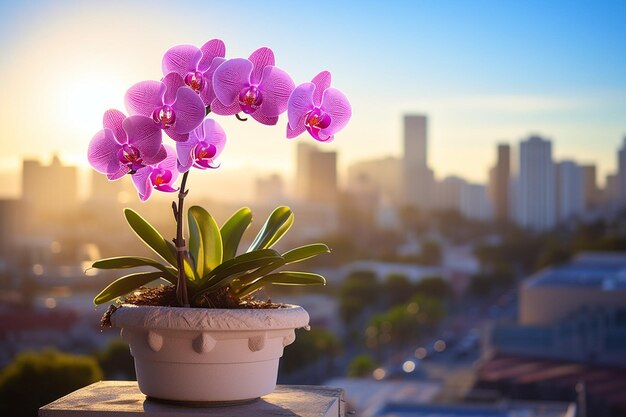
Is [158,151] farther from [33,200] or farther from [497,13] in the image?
[33,200]

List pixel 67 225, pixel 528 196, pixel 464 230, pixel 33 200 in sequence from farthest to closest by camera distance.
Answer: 1. pixel 464 230
2. pixel 528 196
3. pixel 67 225
4. pixel 33 200

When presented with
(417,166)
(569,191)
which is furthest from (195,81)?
(417,166)

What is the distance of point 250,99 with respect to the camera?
1.28 meters

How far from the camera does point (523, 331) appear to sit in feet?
72.3

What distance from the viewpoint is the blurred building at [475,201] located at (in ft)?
223

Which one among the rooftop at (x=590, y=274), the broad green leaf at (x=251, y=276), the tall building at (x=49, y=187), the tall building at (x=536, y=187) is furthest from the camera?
the tall building at (x=536, y=187)

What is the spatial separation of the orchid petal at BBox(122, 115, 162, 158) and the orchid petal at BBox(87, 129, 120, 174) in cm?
3

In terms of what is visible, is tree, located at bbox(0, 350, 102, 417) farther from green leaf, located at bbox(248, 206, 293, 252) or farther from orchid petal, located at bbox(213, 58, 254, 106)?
orchid petal, located at bbox(213, 58, 254, 106)

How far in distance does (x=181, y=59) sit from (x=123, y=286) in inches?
13.3

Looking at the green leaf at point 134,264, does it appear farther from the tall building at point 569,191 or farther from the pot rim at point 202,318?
the tall building at point 569,191

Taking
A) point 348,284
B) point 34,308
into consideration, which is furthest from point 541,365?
point 34,308

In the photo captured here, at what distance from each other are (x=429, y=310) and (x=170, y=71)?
31077 millimetres

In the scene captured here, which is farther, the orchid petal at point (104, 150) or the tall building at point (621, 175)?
the tall building at point (621, 175)

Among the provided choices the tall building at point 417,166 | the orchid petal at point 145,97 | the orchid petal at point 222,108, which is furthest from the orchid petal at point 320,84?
the tall building at point 417,166
